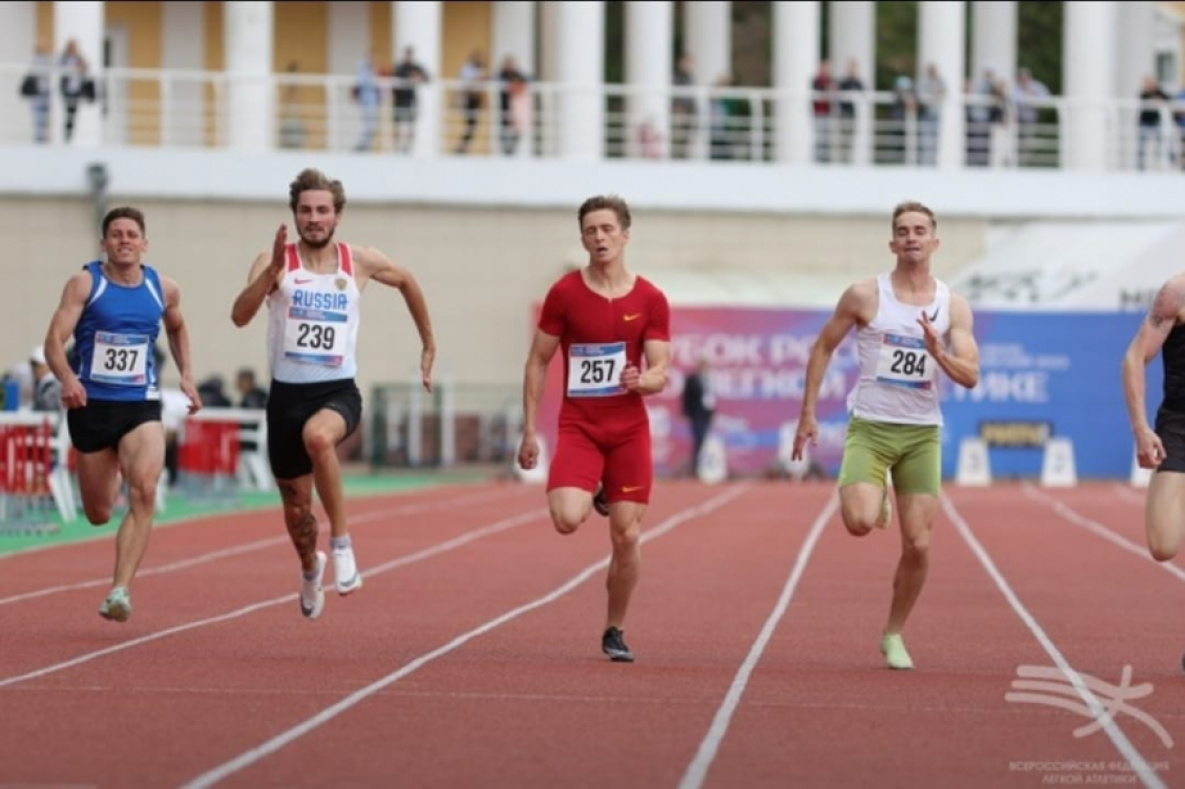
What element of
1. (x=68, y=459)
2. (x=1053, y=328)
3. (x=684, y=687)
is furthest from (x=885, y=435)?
(x=1053, y=328)

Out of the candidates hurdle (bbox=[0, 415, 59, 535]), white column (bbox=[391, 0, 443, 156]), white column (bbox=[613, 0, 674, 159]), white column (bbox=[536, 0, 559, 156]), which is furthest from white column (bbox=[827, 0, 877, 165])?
hurdle (bbox=[0, 415, 59, 535])

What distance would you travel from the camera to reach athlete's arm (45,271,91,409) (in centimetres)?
1503

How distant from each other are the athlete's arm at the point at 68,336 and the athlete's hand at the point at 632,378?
2826mm

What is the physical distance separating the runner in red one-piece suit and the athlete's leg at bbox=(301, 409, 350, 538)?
0.95 m

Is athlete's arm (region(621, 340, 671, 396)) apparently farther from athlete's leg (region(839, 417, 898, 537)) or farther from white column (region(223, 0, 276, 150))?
white column (region(223, 0, 276, 150))

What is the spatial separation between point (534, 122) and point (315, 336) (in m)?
38.8

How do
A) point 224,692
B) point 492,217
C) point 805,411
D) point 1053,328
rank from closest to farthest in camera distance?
1. point 224,692
2. point 805,411
3. point 1053,328
4. point 492,217

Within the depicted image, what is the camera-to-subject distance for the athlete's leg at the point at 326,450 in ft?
47.3

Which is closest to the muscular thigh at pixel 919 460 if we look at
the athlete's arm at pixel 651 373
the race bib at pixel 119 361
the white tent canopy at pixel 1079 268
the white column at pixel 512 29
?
the athlete's arm at pixel 651 373

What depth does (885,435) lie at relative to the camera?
14039 millimetres

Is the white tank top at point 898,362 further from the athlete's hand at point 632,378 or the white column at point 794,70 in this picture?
the white column at point 794,70

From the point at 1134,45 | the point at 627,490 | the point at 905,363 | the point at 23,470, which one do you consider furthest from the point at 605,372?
the point at 1134,45

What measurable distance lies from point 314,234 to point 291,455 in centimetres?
108

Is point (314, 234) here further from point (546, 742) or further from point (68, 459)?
point (68, 459)
